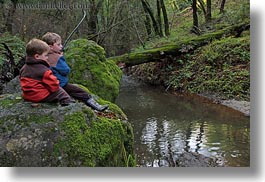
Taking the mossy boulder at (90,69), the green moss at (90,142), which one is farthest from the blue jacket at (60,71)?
the mossy boulder at (90,69)

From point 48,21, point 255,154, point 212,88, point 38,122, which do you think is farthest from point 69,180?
point 212,88

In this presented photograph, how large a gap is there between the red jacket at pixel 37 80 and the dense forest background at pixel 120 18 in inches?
58.4

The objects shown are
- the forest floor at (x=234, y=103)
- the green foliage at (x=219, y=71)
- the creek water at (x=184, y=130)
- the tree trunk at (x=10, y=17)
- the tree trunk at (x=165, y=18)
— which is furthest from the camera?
the tree trunk at (x=165, y=18)

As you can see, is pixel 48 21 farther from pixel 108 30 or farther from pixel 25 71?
pixel 108 30

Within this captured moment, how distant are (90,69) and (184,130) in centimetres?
106

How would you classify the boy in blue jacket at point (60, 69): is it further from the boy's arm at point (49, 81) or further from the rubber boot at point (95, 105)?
the boy's arm at point (49, 81)

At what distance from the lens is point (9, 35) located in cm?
423

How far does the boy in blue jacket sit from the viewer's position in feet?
7.25

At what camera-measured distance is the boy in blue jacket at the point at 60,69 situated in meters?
2.21

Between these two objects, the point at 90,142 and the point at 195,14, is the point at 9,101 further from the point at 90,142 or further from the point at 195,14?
the point at 195,14

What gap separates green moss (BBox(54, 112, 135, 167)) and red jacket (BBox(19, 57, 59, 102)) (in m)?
0.20

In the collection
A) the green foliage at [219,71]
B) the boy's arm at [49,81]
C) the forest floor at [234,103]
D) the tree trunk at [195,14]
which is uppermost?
the tree trunk at [195,14]

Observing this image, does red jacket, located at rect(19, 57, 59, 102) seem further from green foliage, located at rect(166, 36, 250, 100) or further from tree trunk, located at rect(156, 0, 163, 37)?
tree trunk, located at rect(156, 0, 163, 37)

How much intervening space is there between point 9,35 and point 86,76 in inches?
42.5
